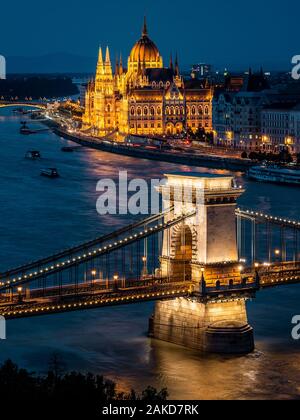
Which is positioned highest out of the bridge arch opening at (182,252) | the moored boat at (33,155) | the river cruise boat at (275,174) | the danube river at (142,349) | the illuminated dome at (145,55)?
the illuminated dome at (145,55)

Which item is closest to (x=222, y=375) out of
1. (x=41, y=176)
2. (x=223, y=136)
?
(x=41, y=176)

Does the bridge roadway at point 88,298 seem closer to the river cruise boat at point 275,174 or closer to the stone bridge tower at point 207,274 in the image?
the stone bridge tower at point 207,274

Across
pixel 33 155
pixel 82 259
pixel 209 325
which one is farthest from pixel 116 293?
pixel 33 155

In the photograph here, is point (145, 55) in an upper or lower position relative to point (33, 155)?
upper

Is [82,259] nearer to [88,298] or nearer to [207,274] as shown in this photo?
[88,298]

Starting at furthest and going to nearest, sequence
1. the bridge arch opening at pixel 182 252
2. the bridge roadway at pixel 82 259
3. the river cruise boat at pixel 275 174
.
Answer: the river cruise boat at pixel 275 174, the bridge arch opening at pixel 182 252, the bridge roadway at pixel 82 259

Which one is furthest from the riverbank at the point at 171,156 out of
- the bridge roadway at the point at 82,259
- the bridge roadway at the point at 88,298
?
the bridge roadway at the point at 88,298

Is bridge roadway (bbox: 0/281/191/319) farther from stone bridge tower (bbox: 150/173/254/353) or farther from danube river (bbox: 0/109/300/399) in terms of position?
danube river (bbox: 0/109/300/399)

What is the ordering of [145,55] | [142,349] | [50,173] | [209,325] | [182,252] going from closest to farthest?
[209,325], [142,349], [182,252], [50,173], [145,55]
